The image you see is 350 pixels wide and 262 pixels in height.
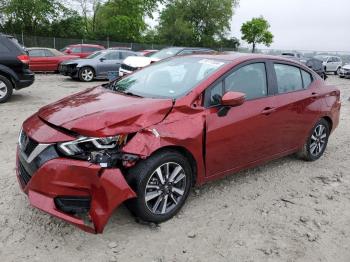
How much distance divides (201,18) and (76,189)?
175 ft

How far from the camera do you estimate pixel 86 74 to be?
15.3 m

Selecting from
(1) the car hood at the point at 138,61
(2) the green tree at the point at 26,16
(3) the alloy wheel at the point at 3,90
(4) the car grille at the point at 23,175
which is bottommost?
(3) the alloy wheel at the point at 3,90

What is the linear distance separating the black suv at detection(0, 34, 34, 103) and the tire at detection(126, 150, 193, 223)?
22.8 feet

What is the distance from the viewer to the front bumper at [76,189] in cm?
319

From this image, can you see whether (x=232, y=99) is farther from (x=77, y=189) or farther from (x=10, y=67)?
(x=10, y=67)

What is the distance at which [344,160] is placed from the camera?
6.02 metres

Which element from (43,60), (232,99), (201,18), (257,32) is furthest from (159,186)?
(201,18)

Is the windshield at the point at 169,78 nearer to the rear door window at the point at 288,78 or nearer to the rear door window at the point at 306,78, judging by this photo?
the rear door window at the point at 288,78

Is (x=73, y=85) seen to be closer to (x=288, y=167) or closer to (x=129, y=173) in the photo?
(x=288, y=167)

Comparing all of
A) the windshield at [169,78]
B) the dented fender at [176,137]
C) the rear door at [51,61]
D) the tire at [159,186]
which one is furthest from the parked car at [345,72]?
the tire at [159,186]

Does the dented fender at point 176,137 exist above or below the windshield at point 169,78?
below

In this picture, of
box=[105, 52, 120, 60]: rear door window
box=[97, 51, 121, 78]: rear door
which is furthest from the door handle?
box=[105, 52, 120, 60]: rear door window

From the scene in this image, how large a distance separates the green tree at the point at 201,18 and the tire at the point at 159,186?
4844 cm

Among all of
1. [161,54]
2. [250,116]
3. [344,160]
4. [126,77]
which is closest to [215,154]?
[250,116]
